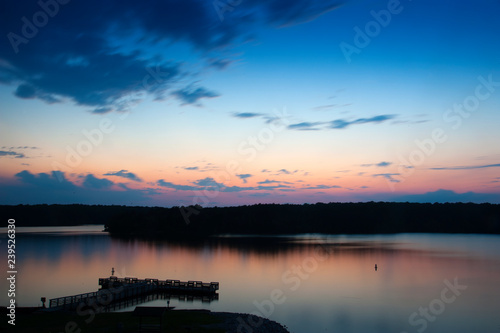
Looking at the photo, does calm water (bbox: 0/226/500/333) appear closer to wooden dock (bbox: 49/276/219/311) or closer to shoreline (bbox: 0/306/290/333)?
wooden dock (bbox: 49/276/219/311)

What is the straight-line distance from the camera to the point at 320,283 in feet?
165

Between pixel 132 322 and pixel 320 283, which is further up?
pixel 132 322

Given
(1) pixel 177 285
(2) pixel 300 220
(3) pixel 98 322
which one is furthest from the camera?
(2) pixel 300 220

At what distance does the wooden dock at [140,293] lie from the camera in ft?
120

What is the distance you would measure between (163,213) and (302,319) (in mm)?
135553

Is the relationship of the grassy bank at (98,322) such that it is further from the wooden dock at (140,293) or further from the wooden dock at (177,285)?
the wooden dock at (177,285)

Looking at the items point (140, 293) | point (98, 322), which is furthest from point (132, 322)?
point (140, 293)

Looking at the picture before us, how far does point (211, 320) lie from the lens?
2827 centimetres

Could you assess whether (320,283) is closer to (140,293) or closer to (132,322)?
→ (140,293)

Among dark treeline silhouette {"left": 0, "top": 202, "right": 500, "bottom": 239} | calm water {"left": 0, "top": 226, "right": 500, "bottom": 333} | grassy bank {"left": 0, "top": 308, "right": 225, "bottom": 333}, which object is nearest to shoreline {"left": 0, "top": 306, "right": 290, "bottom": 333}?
grassy bank {"left": 0, "top": 308, "right": 225, "bottom": 333}

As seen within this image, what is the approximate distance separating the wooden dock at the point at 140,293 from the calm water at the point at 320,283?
1.83 metres

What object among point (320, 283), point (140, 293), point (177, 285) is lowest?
point (320, 283)

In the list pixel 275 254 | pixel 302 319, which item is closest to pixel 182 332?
pixel 302 319

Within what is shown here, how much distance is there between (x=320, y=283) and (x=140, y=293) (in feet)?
71.7
